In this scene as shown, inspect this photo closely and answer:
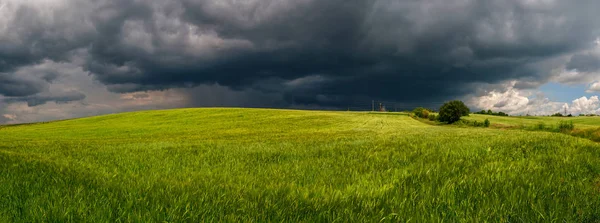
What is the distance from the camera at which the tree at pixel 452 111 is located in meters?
77.6

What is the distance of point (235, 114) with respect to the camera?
85.7 metres

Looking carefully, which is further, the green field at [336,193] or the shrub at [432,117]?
the shrub at [432,117]

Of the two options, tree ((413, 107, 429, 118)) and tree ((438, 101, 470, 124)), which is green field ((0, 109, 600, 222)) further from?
tree ((413, 107, 429, 118))

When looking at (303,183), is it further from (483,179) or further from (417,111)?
(417,111)

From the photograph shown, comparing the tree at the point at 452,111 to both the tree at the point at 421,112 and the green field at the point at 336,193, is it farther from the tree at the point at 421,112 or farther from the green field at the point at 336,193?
the green field at the point at 336,193

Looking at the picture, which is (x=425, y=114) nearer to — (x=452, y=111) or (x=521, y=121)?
(x=452, y=111)

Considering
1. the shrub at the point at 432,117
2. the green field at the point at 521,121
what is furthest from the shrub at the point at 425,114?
the green field at the point at 521,121

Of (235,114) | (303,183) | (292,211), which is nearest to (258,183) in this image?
(303,183)

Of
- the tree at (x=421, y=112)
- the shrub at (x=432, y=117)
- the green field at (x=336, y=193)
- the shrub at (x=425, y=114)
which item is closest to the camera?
the green field at (x=336, y=193)

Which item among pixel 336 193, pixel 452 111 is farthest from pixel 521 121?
pixel 336 193

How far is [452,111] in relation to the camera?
255 ft

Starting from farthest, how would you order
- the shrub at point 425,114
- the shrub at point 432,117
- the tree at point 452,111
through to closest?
1. the shrub at point 425,114
2. the shrub at point 432,117
3. the tree at point 452,111

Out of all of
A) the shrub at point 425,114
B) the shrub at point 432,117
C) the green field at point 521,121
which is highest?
the shrub at point 425,114

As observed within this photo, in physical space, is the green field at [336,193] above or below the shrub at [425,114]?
below
